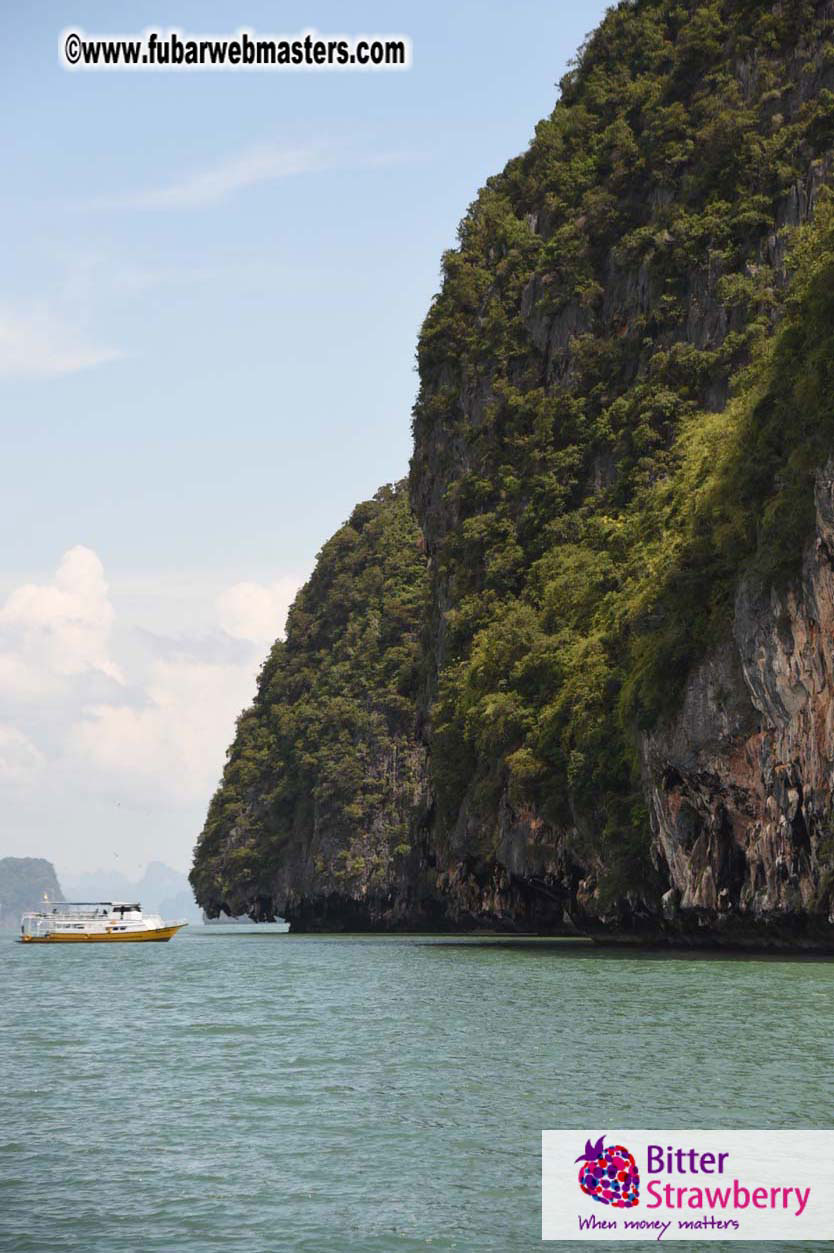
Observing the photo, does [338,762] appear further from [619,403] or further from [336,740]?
[619,403]

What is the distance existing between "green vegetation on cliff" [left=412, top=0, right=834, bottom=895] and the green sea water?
13.8 m

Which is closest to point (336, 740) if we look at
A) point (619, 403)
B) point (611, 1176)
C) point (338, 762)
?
point (338, 762)

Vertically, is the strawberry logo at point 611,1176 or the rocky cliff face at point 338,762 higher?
the rocky cliff face at point 338,762

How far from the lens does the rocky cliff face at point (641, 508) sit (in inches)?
1690

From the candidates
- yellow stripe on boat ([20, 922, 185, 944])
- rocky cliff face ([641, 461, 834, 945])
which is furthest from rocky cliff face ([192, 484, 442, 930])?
rocky cliff face ([641, 461, 834, 945])

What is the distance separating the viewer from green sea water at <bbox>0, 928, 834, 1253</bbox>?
47.7 feet

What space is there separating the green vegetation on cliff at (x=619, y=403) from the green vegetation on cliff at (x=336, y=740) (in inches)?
964

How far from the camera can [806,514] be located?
41.0 metres

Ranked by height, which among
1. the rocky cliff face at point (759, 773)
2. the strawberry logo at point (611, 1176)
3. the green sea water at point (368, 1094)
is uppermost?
the rocky cliff face at point (759, 773)

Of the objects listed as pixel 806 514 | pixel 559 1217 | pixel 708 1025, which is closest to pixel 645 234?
pixel 806 514

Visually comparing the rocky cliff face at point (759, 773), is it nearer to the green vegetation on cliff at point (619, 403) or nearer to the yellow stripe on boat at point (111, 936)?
the green vegetation on cliff at point (619, 403)

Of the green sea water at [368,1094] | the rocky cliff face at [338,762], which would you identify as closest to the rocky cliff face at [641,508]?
the rocky cliff face at [338,762]

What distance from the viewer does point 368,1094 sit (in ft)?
70.6

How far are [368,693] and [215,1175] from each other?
10017cm
